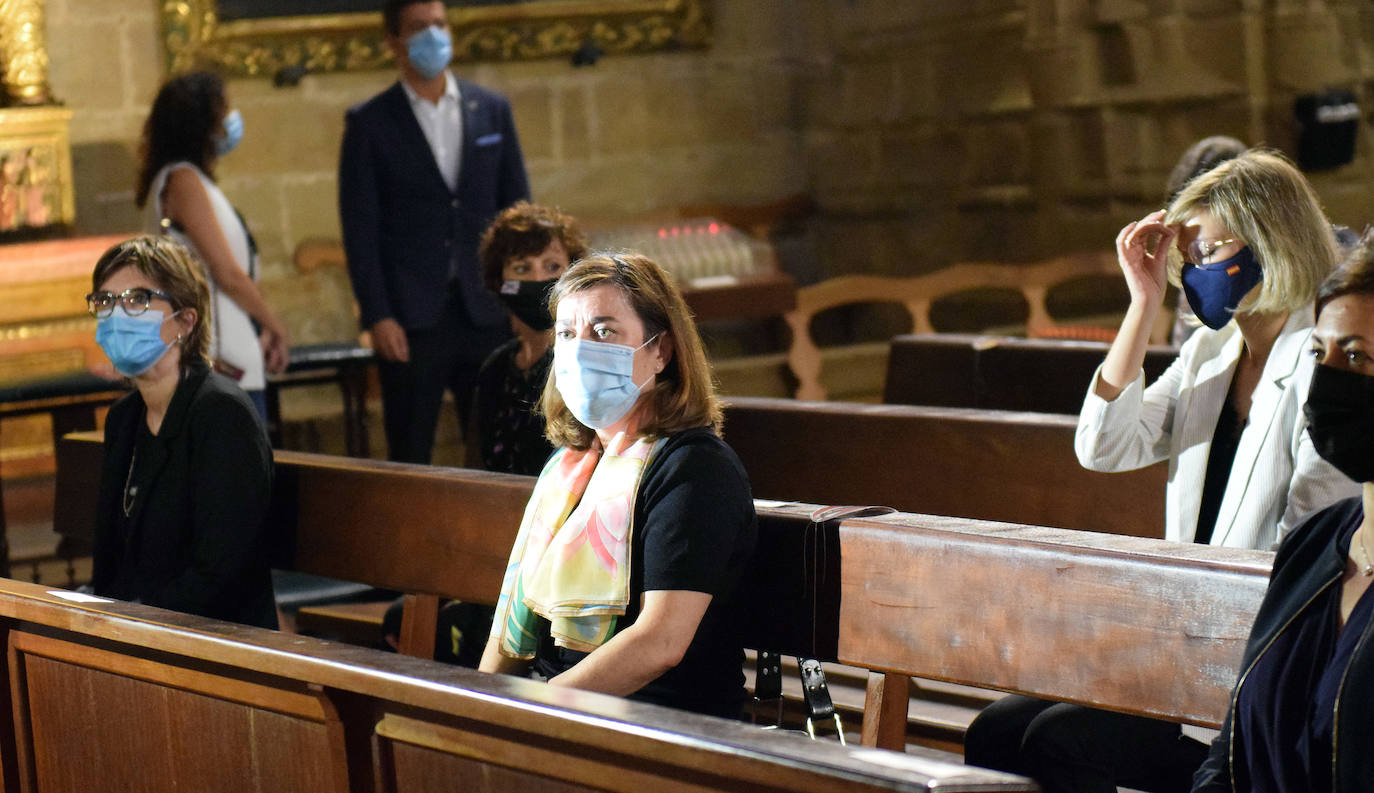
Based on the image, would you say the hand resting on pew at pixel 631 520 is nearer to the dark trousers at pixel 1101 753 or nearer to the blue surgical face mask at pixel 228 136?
the dark trousers at pixel 1101 753

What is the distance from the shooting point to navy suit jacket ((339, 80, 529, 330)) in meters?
4.98

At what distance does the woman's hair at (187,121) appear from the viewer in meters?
4.63

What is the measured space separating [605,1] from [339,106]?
50.3 inches

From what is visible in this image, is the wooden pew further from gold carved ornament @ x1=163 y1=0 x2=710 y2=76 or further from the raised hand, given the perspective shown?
gold carved ornament @ x1=163 y1=0 x2=710 y2=76

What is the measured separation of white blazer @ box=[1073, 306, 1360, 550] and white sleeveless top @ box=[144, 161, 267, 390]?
2.69 m

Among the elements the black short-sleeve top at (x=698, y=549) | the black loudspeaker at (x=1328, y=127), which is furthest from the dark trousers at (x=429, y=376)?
the black loudspeaker at (x=1328, y=127)

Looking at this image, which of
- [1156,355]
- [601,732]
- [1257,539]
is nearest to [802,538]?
[1257,539]

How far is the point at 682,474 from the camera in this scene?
2324 millimetres

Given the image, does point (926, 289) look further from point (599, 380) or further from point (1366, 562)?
point (1366, 562)

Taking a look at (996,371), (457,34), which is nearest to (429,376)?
(996,371)

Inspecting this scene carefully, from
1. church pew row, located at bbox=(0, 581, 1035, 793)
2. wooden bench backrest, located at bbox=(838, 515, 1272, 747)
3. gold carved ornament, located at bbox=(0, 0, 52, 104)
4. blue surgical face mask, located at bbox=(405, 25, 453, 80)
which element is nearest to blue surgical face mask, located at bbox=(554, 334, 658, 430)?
wooden bench backrest, located at bbox=(838, 515, 1272, 747)

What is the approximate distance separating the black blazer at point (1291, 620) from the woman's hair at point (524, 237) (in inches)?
82.8

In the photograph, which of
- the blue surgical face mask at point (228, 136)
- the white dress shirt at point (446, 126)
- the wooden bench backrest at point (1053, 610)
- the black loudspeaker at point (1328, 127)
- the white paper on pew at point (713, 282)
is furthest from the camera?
the white paper on pew at point (713, 282)

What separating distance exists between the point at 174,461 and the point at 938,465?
5.01 ft
